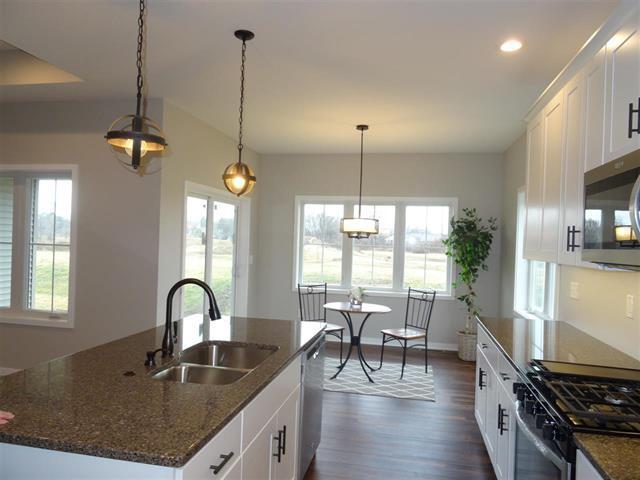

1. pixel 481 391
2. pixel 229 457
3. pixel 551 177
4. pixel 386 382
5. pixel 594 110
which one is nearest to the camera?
pixel 229 457

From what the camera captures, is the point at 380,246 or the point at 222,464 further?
the point at 380,246

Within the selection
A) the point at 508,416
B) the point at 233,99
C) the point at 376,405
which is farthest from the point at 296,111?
the point at 508,416

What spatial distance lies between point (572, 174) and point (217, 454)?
2.20 metres

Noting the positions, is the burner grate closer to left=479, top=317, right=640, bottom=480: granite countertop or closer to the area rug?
left=479, top=317, right=640, bottom=480: granite countertop

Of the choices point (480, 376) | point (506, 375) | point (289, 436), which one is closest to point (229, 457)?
point (289, 436)

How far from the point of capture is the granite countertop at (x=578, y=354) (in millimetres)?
1179

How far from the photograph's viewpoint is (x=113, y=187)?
4.05 metres

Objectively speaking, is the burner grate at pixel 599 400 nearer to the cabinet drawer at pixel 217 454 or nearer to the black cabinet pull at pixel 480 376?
the cabinet drawer at pixel 217 454

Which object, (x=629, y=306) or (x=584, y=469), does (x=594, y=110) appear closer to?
(x=629, y=306)

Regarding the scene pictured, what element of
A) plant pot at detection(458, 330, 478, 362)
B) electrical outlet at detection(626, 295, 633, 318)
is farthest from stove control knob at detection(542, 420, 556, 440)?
plant pot at detection(458, 330, 478, 362)

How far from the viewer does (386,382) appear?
14.9 ft

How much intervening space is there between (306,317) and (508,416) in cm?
420

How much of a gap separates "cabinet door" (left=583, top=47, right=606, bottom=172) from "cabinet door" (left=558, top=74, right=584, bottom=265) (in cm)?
7

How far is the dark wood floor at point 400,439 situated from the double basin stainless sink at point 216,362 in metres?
0.97
